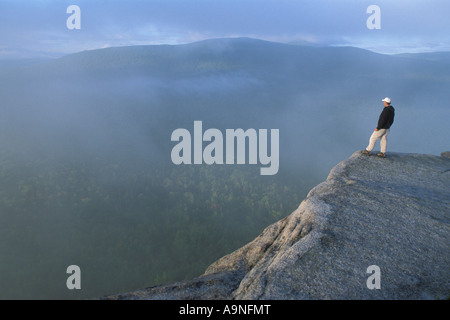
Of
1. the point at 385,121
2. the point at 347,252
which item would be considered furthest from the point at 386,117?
the point at 347,252

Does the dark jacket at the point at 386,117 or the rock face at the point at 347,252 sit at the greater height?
the dark jacket at the point at 386,117

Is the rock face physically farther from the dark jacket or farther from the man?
the dark jacket

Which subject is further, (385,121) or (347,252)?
(385,121)

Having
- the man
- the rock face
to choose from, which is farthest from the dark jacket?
the rock face

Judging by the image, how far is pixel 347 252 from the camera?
974cm

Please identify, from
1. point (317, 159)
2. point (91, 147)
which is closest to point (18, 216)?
point (91, 147)

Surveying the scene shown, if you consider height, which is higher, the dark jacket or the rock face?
the dark jacket

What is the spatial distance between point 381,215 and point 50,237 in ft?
292

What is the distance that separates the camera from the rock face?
8586 mm

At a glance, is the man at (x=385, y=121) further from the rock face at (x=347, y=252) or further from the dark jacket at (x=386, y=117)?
the rock face at (x=347, y=252)

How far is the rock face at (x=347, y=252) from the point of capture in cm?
859

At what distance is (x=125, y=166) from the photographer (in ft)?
479

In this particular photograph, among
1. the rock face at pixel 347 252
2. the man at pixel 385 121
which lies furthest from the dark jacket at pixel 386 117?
the rock face at pixel 347 252

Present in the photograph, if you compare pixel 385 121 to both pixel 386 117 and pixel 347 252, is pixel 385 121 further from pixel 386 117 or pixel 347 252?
pixel 347 252
